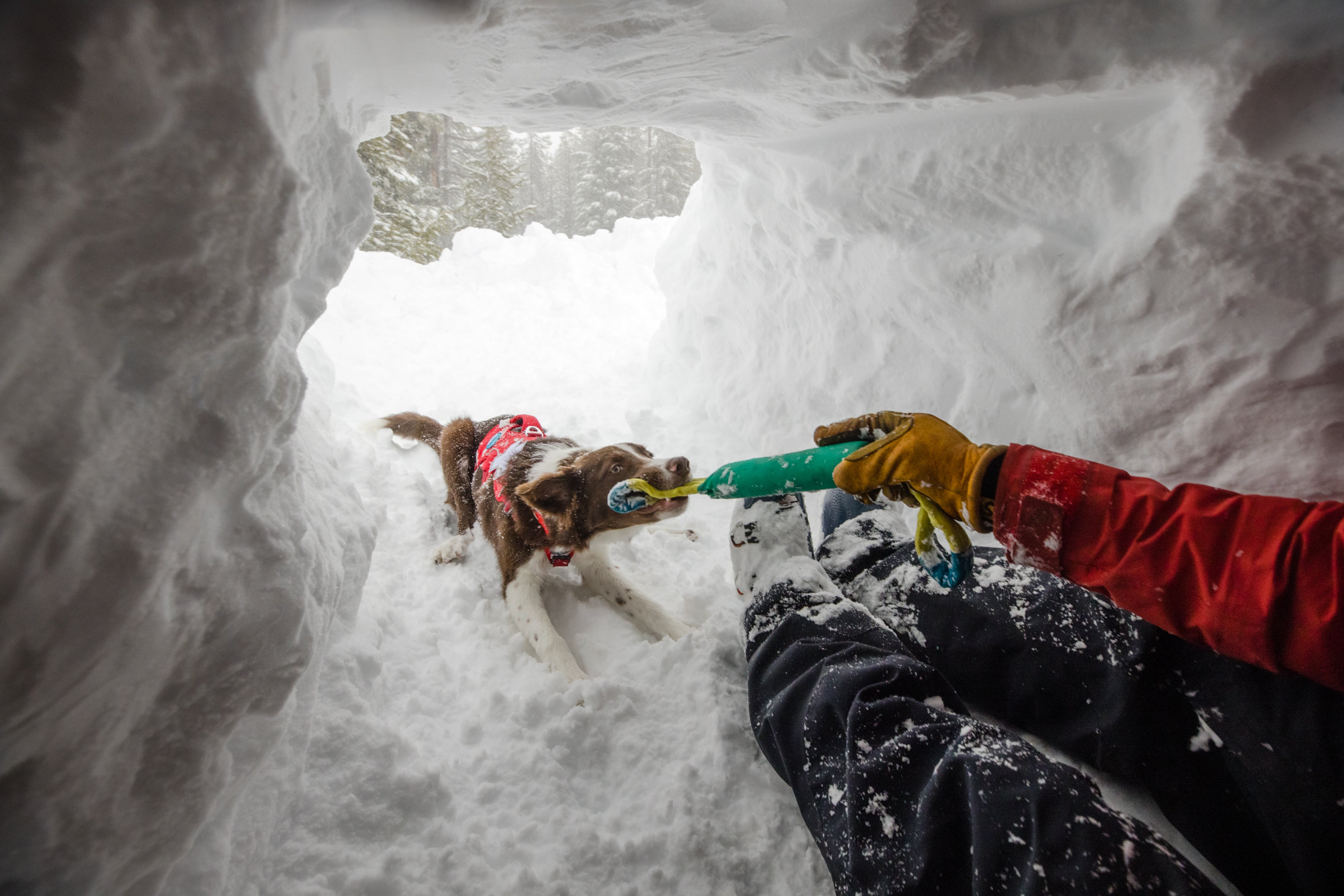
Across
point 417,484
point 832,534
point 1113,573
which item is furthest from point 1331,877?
point 417,484

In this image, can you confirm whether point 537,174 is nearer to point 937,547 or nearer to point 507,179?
point 507,179

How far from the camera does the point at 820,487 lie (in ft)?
5.50

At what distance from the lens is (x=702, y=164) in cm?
491

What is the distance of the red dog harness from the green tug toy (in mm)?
1176

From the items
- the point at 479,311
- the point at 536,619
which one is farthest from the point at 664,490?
the point at 479,311

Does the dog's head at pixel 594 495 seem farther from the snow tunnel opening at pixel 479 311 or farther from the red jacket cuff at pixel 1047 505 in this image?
the snow tunnel opening at pixel 479 311

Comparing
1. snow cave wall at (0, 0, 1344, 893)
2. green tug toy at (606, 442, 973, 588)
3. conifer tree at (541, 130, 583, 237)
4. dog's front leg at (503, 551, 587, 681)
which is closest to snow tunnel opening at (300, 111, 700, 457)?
snow cave wall at (0, 0, 1344, 893)

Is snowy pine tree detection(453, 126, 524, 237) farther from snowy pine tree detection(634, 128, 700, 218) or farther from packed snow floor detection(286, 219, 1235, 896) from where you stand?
packed snow floor detection(286, 219, 1235, 896)

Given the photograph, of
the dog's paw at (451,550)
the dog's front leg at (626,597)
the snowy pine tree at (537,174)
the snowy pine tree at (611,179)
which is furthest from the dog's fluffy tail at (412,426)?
the snowy pine tree at (537,174)

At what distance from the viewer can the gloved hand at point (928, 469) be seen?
4.49 ft

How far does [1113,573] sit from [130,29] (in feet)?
6.73

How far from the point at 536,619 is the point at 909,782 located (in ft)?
5.93

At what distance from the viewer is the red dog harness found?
2861 mm

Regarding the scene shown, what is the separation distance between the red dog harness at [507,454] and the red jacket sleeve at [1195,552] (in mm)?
2169
